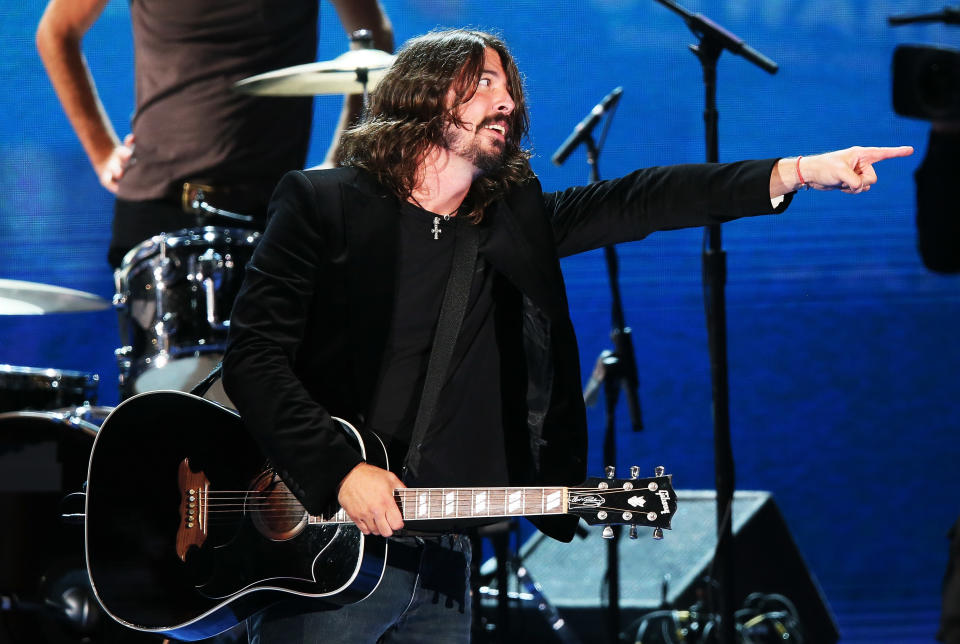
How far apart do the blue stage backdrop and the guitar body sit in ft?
10.0

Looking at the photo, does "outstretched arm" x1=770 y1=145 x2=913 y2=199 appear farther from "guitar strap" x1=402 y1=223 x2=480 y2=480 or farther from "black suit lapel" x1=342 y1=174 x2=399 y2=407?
"black suit lapel" x1=342 y1=174 x2=399 y2=407

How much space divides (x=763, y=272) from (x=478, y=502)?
3736 millimetres

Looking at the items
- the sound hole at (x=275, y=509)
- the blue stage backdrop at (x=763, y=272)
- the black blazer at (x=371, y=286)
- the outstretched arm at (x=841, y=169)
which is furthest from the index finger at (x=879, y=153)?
the blue stage backdrop at (x=763, y=272)

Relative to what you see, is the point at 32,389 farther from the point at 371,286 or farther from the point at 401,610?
the point at 401,610

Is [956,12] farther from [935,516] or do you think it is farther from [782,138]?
[935,516]

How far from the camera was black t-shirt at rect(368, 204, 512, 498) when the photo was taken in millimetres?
2506

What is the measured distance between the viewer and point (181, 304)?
3859 millimetres

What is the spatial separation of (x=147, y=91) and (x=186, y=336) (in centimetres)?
143

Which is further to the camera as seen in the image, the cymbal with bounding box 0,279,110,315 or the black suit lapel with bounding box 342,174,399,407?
the cymbal with bounding box 0,279,110,315

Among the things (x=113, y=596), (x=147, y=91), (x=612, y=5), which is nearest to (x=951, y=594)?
(x=113, y=596)

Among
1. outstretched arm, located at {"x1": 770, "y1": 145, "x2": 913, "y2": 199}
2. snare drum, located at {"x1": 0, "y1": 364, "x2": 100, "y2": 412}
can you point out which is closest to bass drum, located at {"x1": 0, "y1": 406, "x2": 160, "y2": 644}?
snare drum, located at {"x1": 0, "y1": 364, "x2": 100, "y2": 412}

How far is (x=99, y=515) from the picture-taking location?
2.60 metres

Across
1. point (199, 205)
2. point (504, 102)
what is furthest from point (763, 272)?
point (504, 102)

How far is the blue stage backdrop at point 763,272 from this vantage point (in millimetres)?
5492
